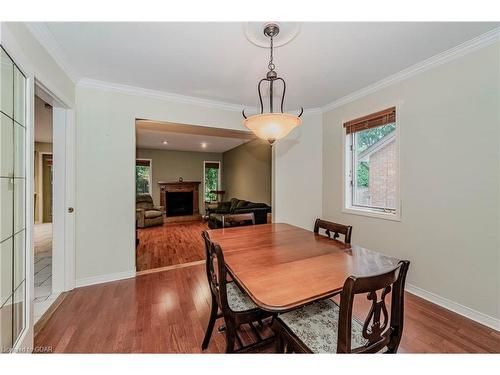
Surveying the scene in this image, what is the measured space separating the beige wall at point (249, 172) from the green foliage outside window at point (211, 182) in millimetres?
419

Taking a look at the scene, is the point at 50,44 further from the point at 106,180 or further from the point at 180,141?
the point at 180,141

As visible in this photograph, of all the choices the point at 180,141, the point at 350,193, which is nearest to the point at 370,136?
the point at 350,193

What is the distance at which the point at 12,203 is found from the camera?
52.7 inches

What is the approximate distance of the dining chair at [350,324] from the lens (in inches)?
32.0

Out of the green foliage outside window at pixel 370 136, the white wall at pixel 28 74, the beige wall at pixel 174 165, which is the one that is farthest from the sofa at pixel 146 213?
the green foliage outside window at pixel 370 136

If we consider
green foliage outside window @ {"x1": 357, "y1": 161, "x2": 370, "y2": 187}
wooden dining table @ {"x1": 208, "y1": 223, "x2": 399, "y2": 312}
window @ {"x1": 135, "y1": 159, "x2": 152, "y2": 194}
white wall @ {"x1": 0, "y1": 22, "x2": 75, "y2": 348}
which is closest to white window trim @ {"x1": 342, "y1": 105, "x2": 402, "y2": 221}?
green foliage outside window @ {"x1": 357, "y1": 161, "x2": 370, "y2": 187}

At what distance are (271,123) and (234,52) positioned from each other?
2.99ft

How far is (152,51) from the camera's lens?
6.22ft

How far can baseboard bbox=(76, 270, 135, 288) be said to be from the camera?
2.41m

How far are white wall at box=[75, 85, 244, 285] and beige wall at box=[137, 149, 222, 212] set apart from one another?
4559 mm
